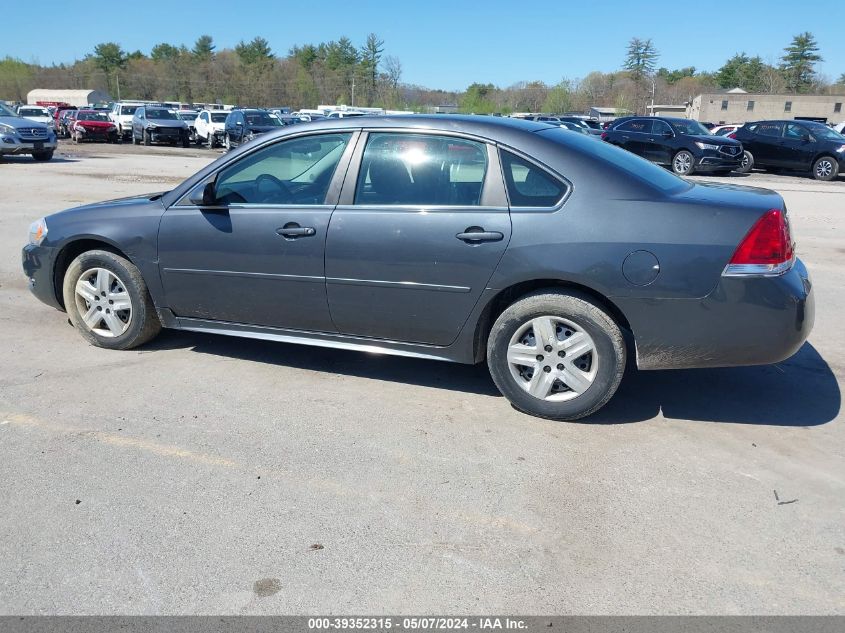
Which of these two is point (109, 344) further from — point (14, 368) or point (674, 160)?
point (674, 160)

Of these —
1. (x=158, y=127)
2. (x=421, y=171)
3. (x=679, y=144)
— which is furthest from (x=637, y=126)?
(x=158, y=127)

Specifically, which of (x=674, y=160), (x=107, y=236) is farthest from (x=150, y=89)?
(x=107, y=236)

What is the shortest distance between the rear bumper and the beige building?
85.8 metres

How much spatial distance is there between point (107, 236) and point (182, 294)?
0.71 m

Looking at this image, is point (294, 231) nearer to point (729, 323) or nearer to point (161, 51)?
point (729, 323)

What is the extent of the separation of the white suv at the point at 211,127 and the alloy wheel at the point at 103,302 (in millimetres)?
31701

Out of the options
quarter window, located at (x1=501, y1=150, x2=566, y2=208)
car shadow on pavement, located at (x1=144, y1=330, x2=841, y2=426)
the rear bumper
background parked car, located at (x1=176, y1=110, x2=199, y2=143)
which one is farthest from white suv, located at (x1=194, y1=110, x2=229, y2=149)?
the rear bumper

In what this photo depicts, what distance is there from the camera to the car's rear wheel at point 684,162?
68.4 feet

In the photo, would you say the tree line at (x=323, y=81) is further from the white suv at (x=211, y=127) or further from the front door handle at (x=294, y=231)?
the front door handle at (x=294, y=231)

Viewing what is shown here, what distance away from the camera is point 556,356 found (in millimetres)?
4035

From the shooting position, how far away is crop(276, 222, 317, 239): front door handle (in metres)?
4.40

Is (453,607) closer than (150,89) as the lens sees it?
Yes

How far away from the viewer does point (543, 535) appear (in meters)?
3.03

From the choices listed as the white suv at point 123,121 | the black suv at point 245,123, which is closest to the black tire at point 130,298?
the black suv at point 245,123
